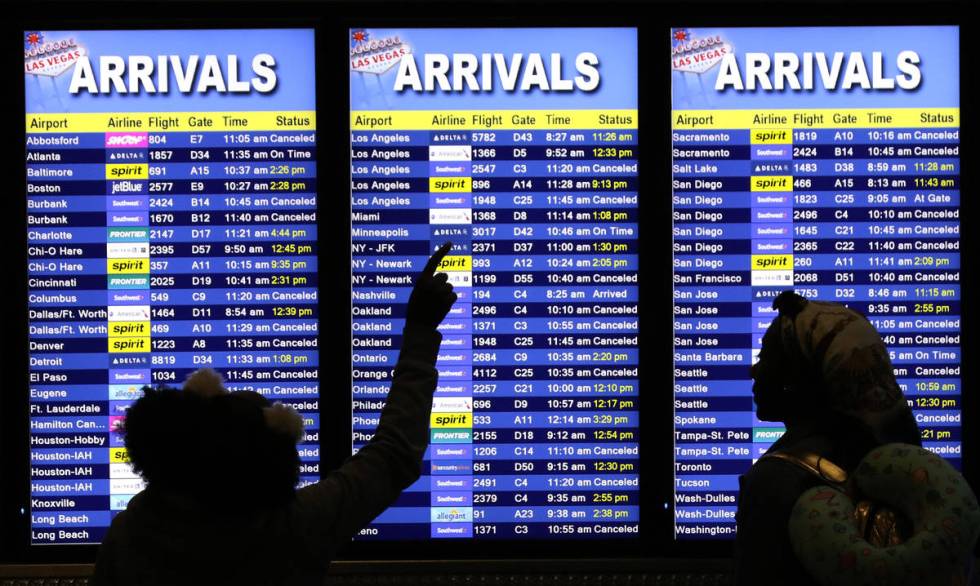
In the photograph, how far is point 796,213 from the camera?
3816 millimetres

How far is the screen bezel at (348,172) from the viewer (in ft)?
12.4

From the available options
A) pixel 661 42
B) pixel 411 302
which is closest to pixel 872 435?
pixel 411 302

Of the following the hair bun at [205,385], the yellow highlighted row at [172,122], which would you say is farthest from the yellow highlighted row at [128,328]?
the hair bun at [205,385]

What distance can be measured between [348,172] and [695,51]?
140 centimetres

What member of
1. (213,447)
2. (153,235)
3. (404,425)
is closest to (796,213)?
(404,425)

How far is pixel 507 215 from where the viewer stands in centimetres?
381

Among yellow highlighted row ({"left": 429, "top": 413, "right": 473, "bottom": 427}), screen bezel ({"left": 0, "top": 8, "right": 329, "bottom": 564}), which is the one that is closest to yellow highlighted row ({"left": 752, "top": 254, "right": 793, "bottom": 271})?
yellow highlighted row ({"left": 429, "top": 413, "right": 473, "bottom": 427})

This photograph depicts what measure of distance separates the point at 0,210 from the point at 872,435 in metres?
3.21

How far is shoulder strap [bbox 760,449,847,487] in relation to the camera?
6.59 feet

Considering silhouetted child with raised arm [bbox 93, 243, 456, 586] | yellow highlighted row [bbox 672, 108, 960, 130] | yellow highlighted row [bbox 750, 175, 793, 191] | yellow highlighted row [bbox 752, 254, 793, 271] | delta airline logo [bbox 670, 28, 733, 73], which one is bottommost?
silhouetted child with raised arm [bbox 93, 243, 456, 586]

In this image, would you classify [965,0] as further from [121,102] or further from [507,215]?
[121,102]

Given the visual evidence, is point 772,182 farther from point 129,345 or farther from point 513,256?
point 129,345

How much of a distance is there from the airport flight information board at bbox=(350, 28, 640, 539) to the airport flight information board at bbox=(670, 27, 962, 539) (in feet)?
0.74

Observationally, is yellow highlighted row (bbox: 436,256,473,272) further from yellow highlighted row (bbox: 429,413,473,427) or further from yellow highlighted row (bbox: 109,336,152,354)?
yellow highlighted row (bbox: 109,336,152,354)
